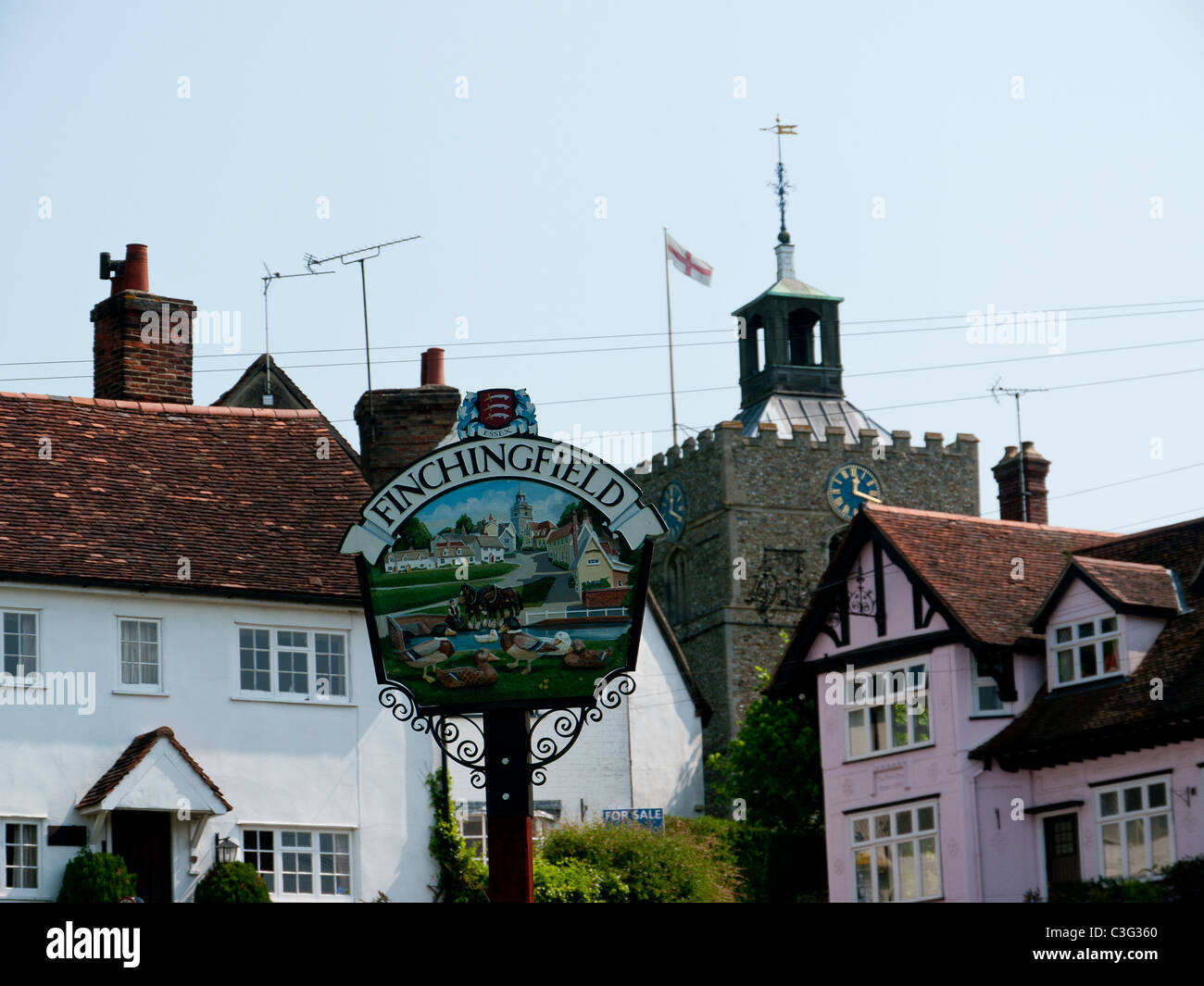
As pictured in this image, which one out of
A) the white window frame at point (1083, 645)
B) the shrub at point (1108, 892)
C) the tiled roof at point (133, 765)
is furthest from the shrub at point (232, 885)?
the white window frame at point (1083, 645)

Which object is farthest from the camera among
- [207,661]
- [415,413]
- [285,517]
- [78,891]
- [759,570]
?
[759,570]

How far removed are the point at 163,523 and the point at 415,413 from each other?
5509 mm

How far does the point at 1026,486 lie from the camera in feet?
157

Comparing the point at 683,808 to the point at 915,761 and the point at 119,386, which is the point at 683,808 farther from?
the point at 119,386

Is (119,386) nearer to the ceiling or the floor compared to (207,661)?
nearer to the ceiling

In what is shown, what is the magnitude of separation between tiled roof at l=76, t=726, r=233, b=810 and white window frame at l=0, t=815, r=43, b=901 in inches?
25.3

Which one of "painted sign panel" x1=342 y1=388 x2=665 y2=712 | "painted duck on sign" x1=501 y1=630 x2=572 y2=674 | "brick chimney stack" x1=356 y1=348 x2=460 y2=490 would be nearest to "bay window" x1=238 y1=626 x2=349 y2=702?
"brick chimney stack" x1=356 y1=348 x2=460 y2=490

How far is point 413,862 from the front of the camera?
3134 cm

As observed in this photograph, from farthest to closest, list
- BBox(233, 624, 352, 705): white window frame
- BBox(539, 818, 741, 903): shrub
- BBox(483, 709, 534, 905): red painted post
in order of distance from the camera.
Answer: BBox(539, 818, 741, 903): shrub < BBox(233, 624, 352, 705): white window frame < BBox(483, 709, 534, 905): red painted post

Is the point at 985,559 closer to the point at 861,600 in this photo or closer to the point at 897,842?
the point at 861,600

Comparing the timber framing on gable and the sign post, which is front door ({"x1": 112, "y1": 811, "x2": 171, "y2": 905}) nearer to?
the sign post

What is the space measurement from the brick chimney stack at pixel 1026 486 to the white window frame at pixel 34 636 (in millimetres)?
24827

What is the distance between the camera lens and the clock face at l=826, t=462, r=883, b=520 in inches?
3017
